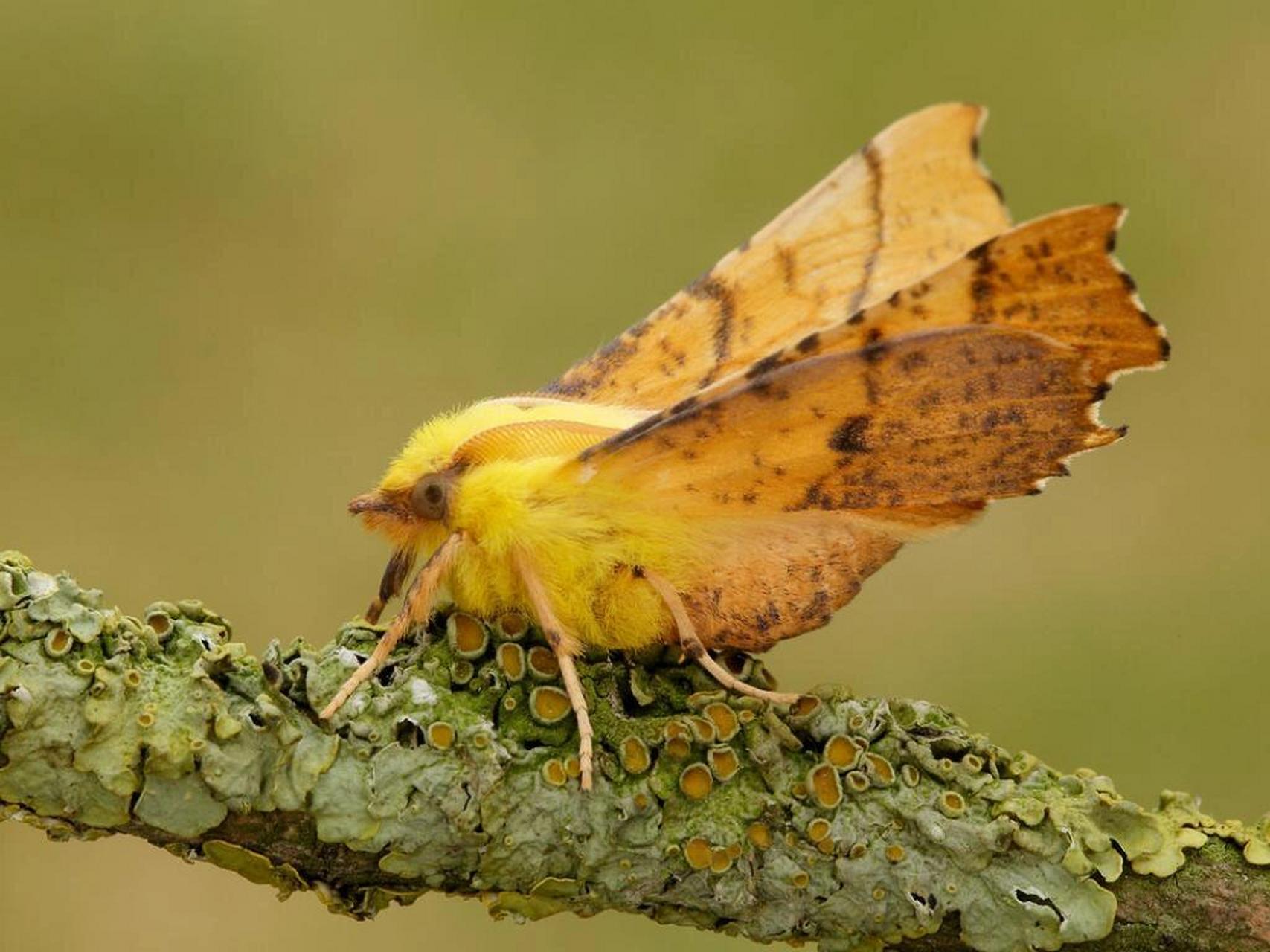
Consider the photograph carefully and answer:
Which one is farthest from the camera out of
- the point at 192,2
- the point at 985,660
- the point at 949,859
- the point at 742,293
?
the point at 192,2

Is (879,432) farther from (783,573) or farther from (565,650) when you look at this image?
(565,650)

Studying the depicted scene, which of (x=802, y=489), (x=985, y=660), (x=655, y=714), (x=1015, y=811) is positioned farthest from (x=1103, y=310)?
(x=985, y=660)

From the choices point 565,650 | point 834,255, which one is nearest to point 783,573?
point 565,650

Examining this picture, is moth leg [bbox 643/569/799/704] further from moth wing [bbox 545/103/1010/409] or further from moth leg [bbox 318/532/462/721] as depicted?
moth wing [bbox 545/103/1010/409]

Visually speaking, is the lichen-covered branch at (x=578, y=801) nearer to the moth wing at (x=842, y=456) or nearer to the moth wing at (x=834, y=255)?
the moth wing at (x=842, y=456)

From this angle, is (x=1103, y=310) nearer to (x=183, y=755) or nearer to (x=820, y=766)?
(x=820, y=766)

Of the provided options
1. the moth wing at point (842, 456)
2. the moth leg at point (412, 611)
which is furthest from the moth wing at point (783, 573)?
the moth leg at point (412, 611)

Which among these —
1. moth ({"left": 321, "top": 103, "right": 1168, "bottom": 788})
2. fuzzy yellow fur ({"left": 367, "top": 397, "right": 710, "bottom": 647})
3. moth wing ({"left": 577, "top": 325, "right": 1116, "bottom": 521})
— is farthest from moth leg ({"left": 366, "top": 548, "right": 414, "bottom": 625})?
moth wing ({"left": 577, "top": 325, "right": 1116, "bottom": 521})
